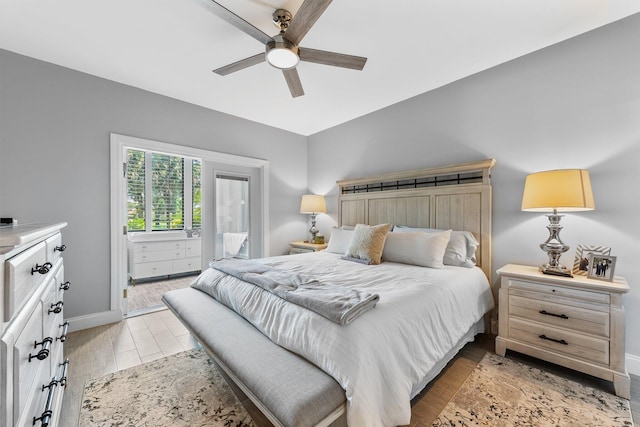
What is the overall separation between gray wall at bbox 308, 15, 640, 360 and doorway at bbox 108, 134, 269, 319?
7.94ft

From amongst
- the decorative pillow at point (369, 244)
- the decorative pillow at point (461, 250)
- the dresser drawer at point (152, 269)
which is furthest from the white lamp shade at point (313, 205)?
the dresser drawer at point (152, 269)

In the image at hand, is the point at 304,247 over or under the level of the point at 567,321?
over

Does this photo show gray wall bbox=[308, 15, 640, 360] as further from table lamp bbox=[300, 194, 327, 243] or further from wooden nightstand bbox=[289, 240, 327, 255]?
wooden nightstand bbox=[289, 240, 327, 255]

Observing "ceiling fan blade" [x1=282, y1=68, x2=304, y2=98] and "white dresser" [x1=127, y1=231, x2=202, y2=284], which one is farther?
"white dresser" [x1=127, y1=231, x2=202, y2=284]

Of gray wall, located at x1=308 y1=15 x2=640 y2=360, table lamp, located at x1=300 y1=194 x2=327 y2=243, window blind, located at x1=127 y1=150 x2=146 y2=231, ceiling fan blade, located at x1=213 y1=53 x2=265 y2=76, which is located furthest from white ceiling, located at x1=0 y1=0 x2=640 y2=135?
window blind, located at x1=127 y1=150 x2=146 y2=231

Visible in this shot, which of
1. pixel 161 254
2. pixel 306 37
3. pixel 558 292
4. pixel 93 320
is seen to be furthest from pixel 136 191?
pixel 558 292

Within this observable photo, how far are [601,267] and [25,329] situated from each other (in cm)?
321

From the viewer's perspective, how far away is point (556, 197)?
1.93 m

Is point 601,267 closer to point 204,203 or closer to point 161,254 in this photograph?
point 204,203

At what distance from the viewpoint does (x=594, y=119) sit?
2.15 meters

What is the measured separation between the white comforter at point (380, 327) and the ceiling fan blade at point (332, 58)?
171 cm

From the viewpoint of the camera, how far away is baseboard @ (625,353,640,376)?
1.97m

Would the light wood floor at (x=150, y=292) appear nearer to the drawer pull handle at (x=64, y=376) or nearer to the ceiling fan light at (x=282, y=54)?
the drawer pull handle at (x=64, y=376)

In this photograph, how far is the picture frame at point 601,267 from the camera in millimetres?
1855
